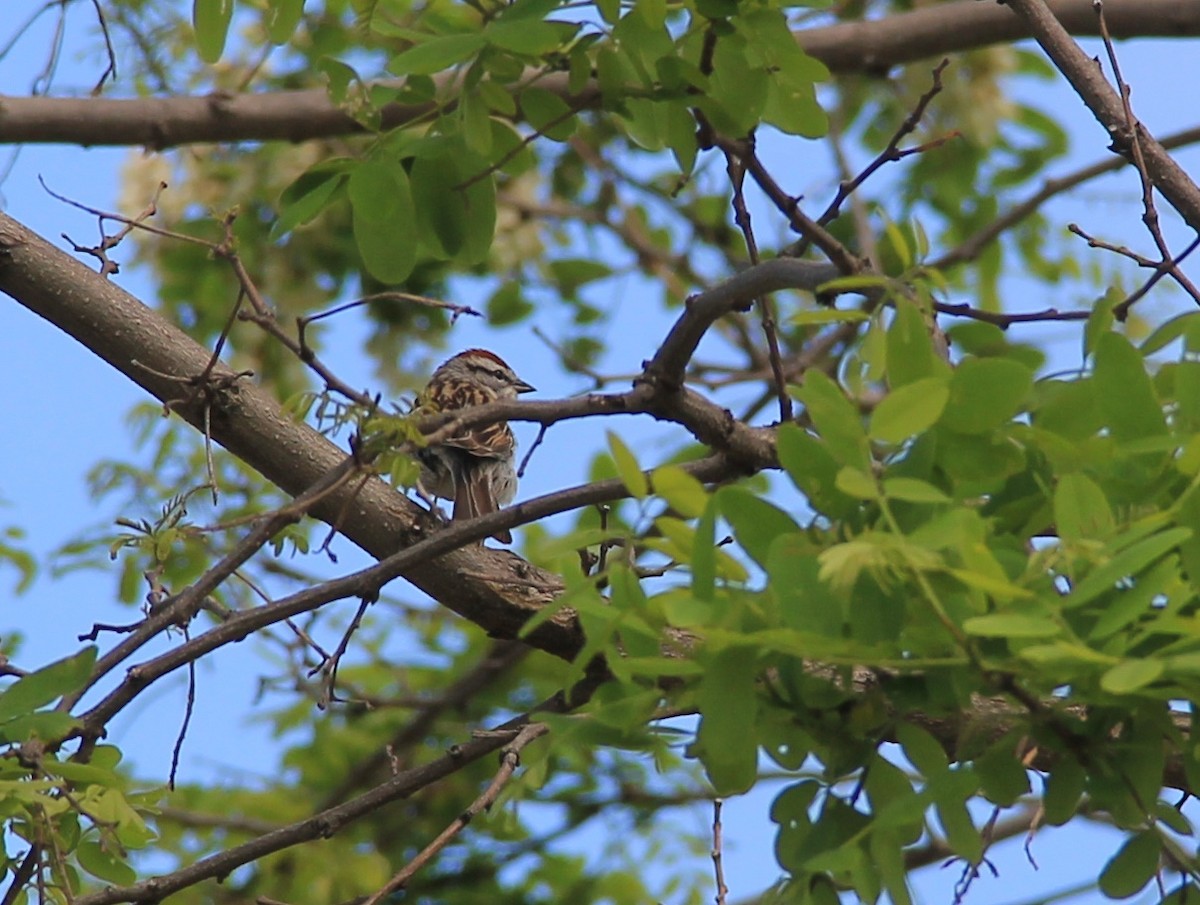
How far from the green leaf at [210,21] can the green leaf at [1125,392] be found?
8.02ft

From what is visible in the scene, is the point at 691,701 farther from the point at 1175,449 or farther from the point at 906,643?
the point at 1175,449

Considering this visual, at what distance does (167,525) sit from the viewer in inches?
125

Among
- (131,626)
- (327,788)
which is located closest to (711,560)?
(131,626)

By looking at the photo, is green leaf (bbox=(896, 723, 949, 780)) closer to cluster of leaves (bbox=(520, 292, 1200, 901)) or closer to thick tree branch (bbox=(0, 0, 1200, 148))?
cluster of leaves (bbox=(520, 292, 1200, 901))

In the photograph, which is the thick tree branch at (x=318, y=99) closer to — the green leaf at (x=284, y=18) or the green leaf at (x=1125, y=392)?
the green leaf at (x=284, y=18)

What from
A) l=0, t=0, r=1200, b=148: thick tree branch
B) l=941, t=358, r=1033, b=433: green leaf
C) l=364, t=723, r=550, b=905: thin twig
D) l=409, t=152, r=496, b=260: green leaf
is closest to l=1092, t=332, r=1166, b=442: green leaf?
Result: l=941, t=358, r=1033, b=433: green leaf

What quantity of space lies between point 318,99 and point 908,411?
14.3 feet

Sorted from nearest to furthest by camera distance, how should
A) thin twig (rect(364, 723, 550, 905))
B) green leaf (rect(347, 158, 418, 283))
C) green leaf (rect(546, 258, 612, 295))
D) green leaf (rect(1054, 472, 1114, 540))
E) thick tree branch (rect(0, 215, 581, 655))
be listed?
green leaf (rect(1054, 472, 1114, 540)) → thin twig (rect(364, 723, 550, 905)) → green leaf (rect(347, 158, 418, 283)) → thick tree branch (rect(0, 215, 581, 655)) → green leaf (rect(546, 258, 612, 295))

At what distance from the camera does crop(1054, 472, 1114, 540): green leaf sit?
76.2 inches

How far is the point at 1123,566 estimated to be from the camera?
1.78 metres

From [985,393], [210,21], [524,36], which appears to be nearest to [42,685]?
[524,36]

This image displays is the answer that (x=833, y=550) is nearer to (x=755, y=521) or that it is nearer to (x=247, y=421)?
(x=755, y=521)

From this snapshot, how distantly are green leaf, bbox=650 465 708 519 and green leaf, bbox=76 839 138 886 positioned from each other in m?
1.47

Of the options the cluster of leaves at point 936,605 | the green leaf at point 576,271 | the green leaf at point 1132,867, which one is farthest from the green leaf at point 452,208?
the green leaf at point 576,271
